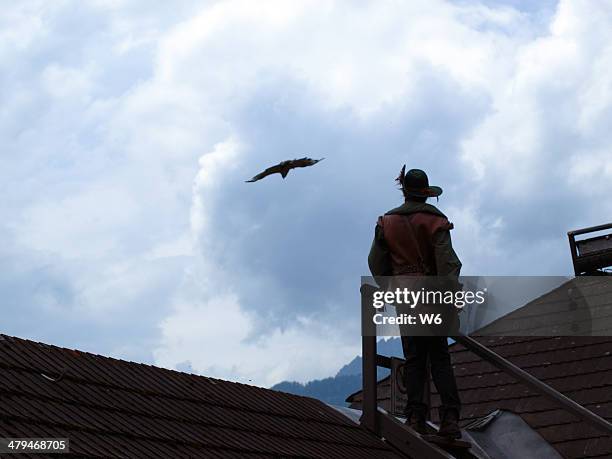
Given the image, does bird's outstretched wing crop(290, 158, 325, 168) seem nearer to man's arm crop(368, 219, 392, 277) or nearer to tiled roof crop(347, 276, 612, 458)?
man's arm crop(368, 219, 392, 277)

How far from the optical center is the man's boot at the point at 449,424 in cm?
614

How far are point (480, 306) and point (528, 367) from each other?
0.72 m

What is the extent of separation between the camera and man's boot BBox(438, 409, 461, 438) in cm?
614

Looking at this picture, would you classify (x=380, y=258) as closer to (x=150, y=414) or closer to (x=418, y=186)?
(x=418, y=186)

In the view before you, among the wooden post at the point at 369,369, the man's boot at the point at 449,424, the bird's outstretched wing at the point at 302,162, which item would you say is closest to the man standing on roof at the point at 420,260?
the man's boot at the point at 449,424

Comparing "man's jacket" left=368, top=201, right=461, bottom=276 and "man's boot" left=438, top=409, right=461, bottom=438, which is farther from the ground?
"man's jacket" left=368, top=201, right=461, bottom=276

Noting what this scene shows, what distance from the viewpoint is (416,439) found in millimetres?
6129

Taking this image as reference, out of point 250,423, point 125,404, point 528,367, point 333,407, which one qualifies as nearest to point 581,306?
point 528,367

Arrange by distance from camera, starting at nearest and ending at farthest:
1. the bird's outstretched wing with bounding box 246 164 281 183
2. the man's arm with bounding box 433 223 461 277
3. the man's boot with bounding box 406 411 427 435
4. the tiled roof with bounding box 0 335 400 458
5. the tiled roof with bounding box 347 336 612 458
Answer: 1. the tiled roof with bounding box 0 335 400 458
2. the man's arm with bounding box 433 223 461 277
3. the man's boot with bounding box 406 411 427 435
4. the bird's outstretched wing with bounding box 246 164 281 183
5. the tiled roof with bounding box 347 336 612 458

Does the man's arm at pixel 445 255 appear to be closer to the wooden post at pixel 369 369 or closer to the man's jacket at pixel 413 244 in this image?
the man's jacket at pixel 413 244

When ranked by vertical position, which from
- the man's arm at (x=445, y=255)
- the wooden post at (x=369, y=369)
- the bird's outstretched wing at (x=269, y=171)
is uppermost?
the bird's outstretched wing at (x=269, y=171)

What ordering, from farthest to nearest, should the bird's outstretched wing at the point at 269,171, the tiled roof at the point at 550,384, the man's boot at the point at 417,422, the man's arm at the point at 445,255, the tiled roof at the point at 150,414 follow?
the tiled roof at the point at 550,384, the bird's outstretched wing at the point at 269,171, the man's boot at the point at 417,422, the man's arm at the point at 445,255, the tiled roof at the point at 150,414

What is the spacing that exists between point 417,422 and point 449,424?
0.25 m

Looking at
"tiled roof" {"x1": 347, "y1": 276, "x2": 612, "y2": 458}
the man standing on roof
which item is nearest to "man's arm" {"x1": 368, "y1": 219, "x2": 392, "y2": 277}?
the man standing on roof
